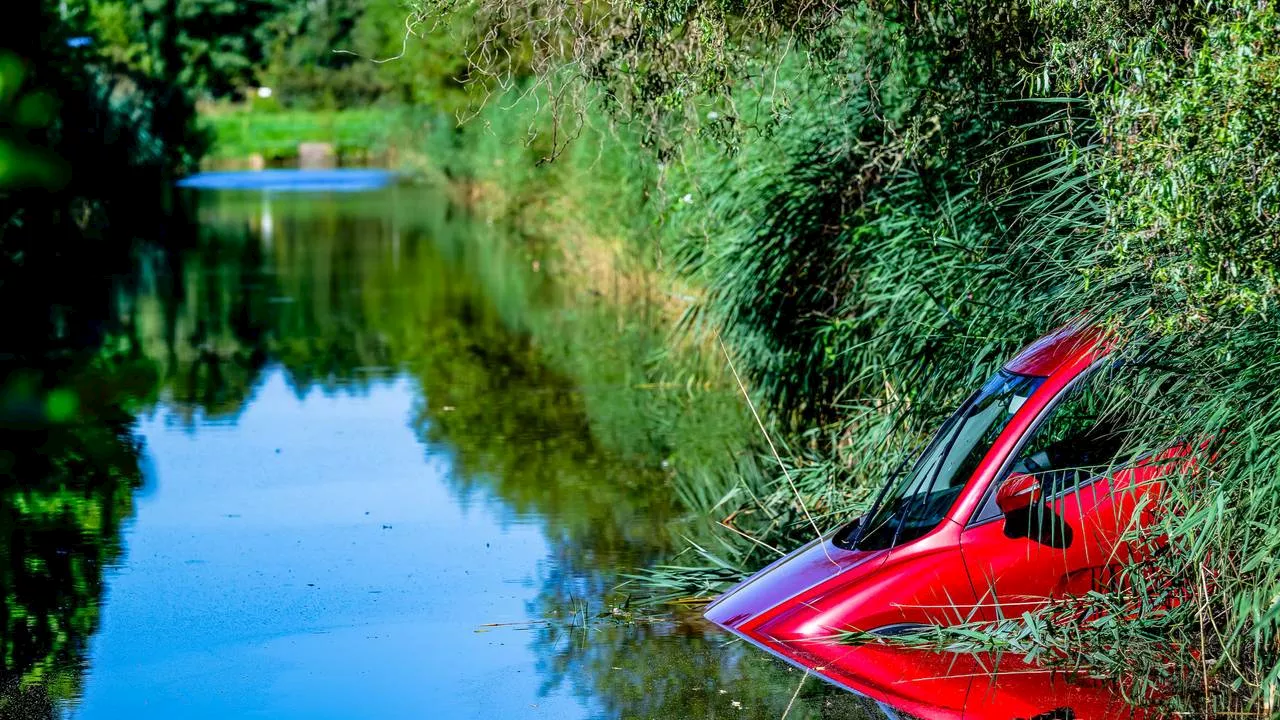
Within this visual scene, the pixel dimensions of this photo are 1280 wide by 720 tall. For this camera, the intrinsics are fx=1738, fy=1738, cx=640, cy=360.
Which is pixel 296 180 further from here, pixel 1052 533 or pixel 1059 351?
pixel 1052 533

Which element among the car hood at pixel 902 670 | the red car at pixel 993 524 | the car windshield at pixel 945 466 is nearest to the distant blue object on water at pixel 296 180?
the car hood at pixel 902 670

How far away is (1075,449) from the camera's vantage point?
729cm

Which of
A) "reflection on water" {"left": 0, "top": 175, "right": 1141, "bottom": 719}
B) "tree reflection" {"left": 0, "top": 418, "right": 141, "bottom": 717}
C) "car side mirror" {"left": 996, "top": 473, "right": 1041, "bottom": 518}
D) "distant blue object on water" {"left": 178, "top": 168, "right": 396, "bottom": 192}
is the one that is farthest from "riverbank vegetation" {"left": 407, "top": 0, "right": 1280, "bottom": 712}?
"distant blue object on water" {"left": 178, "top": 168, "right": 396, "bottom": 192}

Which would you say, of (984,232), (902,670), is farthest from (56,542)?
(984,232)

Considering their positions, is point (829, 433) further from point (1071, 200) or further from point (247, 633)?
point (247, 633)

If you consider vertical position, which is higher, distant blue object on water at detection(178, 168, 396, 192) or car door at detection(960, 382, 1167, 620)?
car door at detection(960, 382, 1167, 620)

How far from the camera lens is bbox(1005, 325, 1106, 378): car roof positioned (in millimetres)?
7133

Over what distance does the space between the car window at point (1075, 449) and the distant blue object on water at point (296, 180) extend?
1962 inches

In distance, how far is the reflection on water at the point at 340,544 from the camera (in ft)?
23.8

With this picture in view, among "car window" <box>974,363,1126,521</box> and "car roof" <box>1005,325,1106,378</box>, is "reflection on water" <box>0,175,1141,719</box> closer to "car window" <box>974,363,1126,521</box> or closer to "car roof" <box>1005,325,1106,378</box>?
"car window" <box>974,363,1126,521</box>

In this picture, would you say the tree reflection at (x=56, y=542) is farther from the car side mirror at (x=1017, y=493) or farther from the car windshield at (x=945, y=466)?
the car side mirror at (x=1017, y=493)

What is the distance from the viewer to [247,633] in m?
8.15

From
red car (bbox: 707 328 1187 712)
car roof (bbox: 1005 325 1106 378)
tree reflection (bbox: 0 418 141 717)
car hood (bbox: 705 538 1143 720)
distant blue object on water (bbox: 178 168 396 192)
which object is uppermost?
car roof (bbox: 1005 325 1106 378)

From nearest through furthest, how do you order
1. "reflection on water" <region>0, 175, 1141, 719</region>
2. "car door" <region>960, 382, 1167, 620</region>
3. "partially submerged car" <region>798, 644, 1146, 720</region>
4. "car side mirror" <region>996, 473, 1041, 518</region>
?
"partially submerged car" <region>798, 644, 1146, 720</region>, "car door" <region>960, 382, 1167, 620</region>, "car side mirror" <region>996, 473, 1041, 518</region>, "reflection on water" <region>0, 175, 1141, 719</region>
